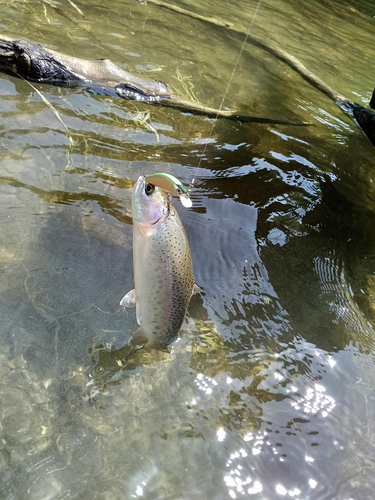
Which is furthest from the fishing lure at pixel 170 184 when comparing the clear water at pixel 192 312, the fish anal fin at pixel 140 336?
the clear water at pixel 192 312

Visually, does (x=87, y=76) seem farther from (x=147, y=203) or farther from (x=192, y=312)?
(x=147, y=203)

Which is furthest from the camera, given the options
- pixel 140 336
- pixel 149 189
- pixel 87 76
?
pixel 87 76

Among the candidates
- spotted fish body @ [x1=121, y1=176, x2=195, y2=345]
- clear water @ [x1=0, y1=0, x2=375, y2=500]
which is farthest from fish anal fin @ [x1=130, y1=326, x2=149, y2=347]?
clear water @ [x1=0, y1=0, x2=375, y2=500]

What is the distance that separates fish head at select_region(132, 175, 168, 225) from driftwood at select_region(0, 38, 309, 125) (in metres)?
4.33

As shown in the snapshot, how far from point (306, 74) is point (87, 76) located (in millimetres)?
5188

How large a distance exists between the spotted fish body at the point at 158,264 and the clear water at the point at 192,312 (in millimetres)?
725

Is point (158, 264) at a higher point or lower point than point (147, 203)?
lower

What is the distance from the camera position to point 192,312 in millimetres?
3801

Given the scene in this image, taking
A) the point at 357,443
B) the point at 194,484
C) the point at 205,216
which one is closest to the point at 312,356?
the point at 357,443

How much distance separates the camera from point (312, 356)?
3779 mm

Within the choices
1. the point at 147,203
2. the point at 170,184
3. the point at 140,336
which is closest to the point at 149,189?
the point at 147,203

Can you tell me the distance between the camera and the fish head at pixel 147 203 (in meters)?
2.49

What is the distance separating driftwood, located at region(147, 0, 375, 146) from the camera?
26.3ft

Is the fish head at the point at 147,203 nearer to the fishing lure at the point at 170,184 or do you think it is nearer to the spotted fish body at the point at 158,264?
the spotted fish body at the point at 158,264
